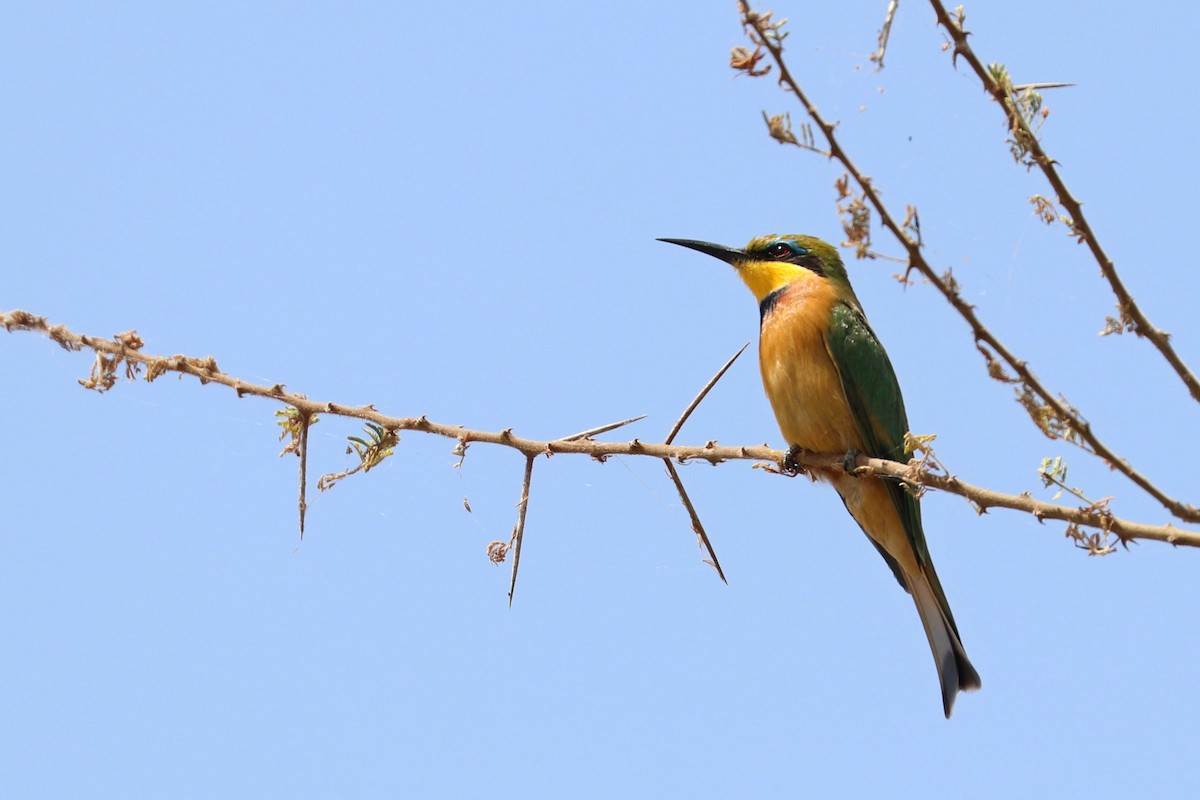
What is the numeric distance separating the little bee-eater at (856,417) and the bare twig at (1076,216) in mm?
1887

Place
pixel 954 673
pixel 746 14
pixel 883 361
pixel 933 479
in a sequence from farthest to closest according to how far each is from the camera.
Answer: pixel 883 361 < pixel 954 673 < pixel 933 479 < pixel 746 14

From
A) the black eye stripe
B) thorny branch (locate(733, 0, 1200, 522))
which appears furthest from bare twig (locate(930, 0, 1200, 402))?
the black eye stripe

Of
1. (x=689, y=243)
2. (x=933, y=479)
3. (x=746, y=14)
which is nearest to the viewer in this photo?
(x=746, y=14)

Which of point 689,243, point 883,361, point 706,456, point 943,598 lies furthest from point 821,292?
point 706,456

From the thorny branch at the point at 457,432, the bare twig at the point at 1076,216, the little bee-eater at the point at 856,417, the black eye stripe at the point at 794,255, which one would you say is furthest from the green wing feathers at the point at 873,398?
the bare twig at the point at 1076,216

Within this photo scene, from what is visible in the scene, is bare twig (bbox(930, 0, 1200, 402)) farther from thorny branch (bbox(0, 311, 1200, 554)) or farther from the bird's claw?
the bird's claw

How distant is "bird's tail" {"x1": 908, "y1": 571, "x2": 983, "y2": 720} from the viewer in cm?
375

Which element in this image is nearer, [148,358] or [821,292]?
[148,358]

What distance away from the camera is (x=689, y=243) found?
4680 mm

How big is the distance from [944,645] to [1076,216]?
2205 millimetres

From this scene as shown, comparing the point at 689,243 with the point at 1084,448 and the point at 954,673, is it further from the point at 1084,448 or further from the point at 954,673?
the point at 1084,448

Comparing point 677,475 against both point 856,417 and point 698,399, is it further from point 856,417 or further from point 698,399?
point 856,417

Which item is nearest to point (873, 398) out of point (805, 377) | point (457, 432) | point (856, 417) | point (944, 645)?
point (856, 417)

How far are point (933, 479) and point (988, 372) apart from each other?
0.37 m
